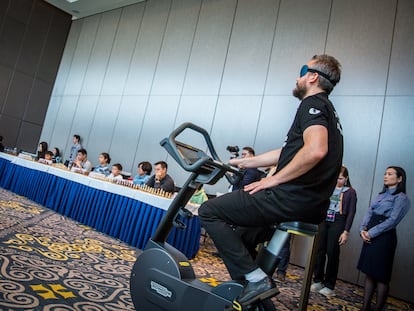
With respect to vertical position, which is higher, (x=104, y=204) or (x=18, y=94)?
(x=18, y=94)

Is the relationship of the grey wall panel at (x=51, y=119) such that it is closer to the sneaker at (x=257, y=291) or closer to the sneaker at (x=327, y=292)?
the sneaker at (x=327, y=292)

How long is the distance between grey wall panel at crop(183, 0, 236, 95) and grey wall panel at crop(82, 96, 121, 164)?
224cm

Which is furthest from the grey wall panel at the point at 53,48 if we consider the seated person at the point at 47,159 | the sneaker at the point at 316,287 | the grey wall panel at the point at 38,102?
the sneaker at the point at 316,287

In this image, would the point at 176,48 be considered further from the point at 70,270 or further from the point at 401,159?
the point at 70,270

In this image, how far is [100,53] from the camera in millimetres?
8844

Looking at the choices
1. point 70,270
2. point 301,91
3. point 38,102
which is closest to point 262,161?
point 301,91

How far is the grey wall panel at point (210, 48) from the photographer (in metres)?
6.39

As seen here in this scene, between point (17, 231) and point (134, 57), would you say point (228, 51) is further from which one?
point (17, 231)

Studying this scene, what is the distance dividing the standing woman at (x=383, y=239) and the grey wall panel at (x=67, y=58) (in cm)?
919

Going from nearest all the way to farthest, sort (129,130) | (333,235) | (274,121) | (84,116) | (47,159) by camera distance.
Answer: (333,235) → (274,121) → (47,159) → (129,130) → (84,116)

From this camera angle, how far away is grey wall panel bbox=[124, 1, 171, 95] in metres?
7.50

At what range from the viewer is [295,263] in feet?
15.3

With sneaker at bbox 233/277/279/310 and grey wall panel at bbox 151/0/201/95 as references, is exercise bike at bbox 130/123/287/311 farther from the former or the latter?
grey wall panel at bbox 151/0/201/95

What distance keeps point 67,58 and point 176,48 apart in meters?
4.60
